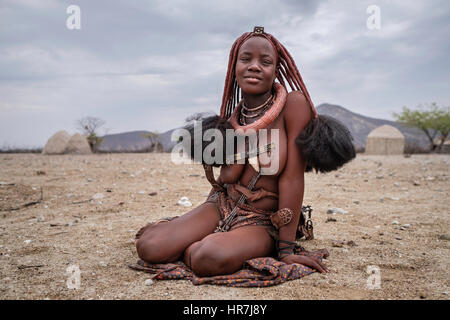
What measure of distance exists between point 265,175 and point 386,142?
52.5 feet

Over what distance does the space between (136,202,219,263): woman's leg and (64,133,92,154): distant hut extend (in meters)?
15.0

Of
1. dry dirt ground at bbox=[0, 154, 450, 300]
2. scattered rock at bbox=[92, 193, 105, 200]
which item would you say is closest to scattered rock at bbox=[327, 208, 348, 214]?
dry dirt ground at bbox=[0, 154, 450, 300]

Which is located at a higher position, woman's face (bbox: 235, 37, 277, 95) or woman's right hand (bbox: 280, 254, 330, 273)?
Answer: woman's face (bbox: 235, 37, 277, 95)

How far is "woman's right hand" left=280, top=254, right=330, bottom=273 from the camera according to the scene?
270 centimetres

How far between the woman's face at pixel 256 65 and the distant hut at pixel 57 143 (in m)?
15.3

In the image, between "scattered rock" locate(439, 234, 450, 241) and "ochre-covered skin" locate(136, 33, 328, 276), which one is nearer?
"ochre-covered skin" locate(136, 33, 328, 276)

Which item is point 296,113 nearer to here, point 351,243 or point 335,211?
point 351,243

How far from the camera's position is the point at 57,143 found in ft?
53.0

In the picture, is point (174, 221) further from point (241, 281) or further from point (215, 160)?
point (241, 281)

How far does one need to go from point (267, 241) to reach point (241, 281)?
47cm

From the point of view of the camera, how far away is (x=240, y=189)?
294 cm

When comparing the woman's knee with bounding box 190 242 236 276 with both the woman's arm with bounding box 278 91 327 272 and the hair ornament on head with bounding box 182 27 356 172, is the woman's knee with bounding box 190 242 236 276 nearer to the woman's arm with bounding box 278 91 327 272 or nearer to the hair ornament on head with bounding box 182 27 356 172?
the woman's arm with bounding box 278 91 327 272

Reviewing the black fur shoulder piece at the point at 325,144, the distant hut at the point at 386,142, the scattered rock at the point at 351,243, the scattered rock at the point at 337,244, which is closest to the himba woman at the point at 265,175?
Answer: the black fur shoulder piece at the point at 325,144
